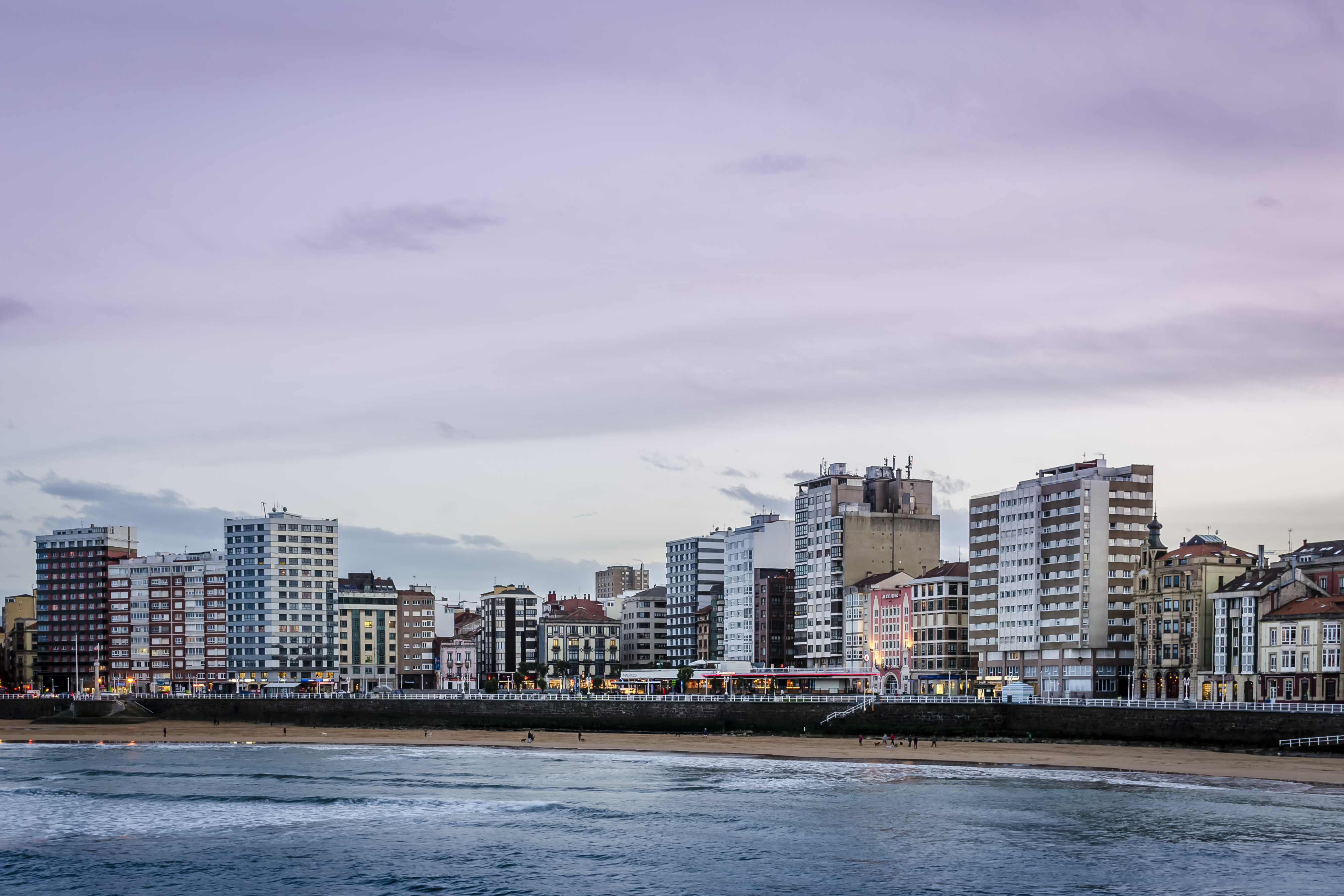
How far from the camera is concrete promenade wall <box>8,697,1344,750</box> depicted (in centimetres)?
11081

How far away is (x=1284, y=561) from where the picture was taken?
145000 mm

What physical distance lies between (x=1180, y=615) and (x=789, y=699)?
39281 millimetres

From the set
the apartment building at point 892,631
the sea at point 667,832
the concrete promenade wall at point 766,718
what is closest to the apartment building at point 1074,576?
the apartment building at point 892,631

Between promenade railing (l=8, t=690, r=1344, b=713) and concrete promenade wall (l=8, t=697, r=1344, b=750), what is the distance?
1.43 ft

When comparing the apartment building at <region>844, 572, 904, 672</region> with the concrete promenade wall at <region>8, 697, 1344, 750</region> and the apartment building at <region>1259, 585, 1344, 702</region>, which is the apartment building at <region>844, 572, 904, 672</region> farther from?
the apartment building at <region>1259, 585, 1344, 702</region>

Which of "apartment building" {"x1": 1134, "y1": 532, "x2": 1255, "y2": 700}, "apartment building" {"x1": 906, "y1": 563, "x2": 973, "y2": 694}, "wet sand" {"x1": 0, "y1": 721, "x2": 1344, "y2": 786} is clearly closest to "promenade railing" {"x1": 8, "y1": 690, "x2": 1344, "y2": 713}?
"wet sand" {"x1": 0, "y1": 721, "x2": 1344, "y2": 786}

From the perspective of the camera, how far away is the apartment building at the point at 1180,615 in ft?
473

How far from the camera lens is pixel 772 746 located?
5049 inches

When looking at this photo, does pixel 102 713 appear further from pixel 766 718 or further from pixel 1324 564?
pixel 1324 564

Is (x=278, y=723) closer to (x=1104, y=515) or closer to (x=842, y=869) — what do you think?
(x=1104, y=515)

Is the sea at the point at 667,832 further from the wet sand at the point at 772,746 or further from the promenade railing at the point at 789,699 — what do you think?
the promenade railing at the point at 789,699

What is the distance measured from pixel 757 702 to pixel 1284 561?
5289 cm

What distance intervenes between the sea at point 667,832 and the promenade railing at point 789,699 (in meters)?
15.9

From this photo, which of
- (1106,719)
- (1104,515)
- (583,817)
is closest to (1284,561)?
(1104,515)
